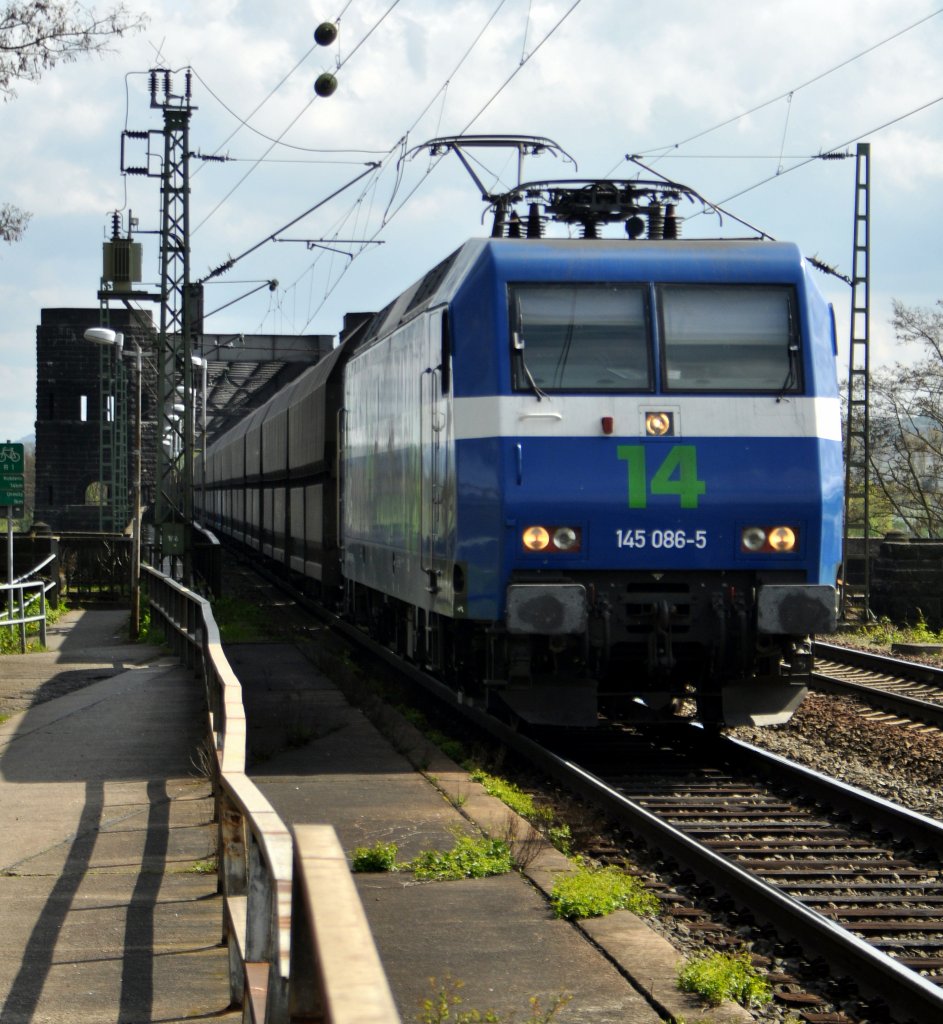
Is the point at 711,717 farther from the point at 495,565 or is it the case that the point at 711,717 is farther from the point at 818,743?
the point at 495,565

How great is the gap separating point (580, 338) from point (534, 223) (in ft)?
6.48

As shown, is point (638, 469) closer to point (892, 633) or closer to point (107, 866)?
point (107, 866)

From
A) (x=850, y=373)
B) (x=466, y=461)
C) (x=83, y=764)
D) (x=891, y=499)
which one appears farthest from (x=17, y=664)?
(x=891, y=499)

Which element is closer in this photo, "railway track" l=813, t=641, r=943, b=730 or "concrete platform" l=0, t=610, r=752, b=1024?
"concrete platform" l=0, t=610, r=752, b=1024

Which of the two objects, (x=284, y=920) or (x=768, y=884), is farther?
(x=768, y=884)

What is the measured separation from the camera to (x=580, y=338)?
414 inches

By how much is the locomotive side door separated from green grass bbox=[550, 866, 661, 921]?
4015mm

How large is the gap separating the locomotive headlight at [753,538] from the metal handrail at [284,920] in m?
3.95

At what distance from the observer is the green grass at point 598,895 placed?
21.3 feet

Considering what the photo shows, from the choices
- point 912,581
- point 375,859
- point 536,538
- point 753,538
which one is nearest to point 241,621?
point 912,581

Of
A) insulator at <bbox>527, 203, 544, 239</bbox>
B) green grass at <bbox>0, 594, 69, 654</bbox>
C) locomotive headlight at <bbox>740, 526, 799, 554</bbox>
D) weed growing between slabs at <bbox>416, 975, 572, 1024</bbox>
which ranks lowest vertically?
green grass at <bbox>0, 594, 69, 654</bbox>

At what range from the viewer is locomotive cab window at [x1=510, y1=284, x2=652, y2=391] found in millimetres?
10406

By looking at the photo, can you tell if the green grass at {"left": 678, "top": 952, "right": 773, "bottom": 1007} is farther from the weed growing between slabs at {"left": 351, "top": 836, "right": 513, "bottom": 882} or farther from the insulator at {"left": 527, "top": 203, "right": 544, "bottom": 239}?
the insulator at {"left": 527, "top": 203, "right": 544, "bottom": 239}

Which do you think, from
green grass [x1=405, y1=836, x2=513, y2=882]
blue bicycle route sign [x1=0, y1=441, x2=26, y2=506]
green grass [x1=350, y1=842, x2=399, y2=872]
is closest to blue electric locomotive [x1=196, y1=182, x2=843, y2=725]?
green grass [x1=405, y1=836, x2=513, y2=882]
